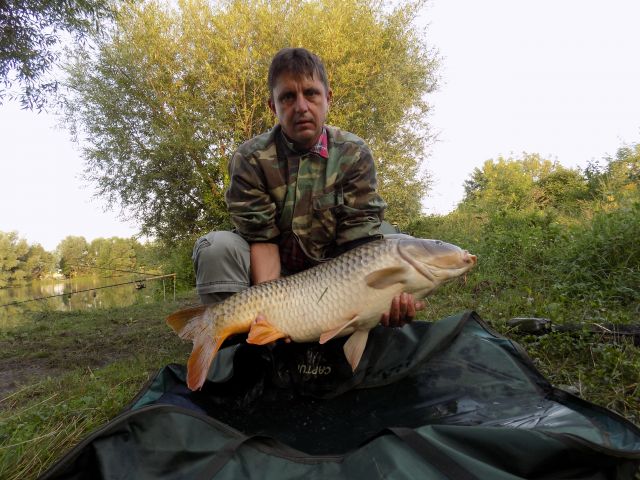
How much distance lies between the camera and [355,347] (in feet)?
4.30

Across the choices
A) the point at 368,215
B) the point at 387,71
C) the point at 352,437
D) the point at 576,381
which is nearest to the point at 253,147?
→ the point at 368,215

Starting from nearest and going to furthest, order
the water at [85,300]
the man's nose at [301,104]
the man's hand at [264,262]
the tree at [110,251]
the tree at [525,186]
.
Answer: the man's nose at [301,104] → the man's hand at [264,262] → the water at [85,300] → the tree at [525,186] → the tree at [110,251]

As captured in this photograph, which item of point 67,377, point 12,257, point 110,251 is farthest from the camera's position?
point 110,251

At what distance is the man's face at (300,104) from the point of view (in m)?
1.58

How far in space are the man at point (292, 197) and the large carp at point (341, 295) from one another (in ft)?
1.05

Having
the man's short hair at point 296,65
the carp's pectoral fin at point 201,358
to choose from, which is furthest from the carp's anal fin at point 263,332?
the man's short hair at point 296,65

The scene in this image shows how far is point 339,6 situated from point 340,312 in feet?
31.0

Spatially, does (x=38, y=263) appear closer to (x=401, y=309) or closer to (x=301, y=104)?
(x=301, y=104)

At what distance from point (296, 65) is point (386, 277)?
882 mm

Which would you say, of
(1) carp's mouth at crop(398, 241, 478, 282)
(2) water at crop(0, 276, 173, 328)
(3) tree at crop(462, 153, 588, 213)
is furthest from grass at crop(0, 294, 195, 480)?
(3) tree at crop(462, 153, 588, 213)

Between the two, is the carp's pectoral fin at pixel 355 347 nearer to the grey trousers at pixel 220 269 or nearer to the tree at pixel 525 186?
the grey trousers at pixel 220 269

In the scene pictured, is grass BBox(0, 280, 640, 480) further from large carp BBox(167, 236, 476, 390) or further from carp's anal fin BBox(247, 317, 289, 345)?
carp's anal fin BBox(247, 317, 289, 345)

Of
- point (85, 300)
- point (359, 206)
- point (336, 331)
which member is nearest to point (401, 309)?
point (336, 331)

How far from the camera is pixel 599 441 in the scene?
2.57 ft
